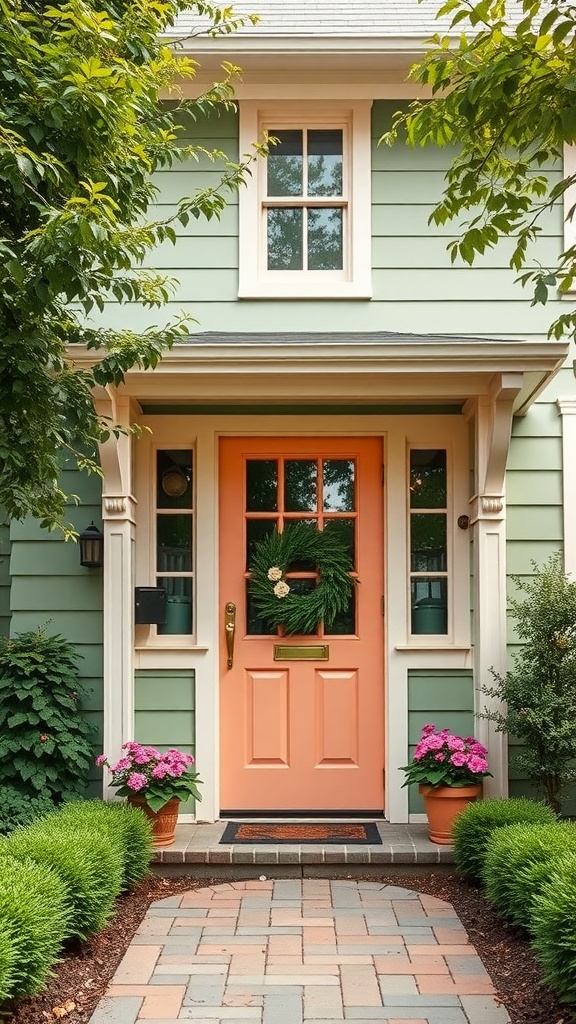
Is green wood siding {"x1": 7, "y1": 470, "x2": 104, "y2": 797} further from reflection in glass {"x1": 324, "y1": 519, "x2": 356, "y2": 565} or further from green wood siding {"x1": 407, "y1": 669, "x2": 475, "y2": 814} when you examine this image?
green wood siding {"x1": 407, "y1": 669, "x2": 475, "y2": 814}

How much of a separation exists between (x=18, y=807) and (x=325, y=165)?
13.2ft

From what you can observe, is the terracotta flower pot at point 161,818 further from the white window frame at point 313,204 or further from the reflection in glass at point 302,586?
the white window frame at point 313,204

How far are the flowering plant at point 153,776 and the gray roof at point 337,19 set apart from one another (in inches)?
158

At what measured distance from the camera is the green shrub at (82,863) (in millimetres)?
3637

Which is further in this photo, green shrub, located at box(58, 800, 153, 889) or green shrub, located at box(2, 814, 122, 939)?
green shrub, located at box(58, 800, 153, 889)

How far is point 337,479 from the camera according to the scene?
5676 mm

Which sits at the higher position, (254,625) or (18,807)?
(254,625)

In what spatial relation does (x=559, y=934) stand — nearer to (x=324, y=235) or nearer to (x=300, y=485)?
(x=300, y=485)

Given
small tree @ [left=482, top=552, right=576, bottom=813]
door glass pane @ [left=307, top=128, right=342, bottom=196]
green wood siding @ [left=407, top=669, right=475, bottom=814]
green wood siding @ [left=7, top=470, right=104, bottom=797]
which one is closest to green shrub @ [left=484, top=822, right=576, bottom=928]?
small tree @ [left=482, top=552, right=576, bottom=813]

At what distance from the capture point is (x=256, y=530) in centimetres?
565

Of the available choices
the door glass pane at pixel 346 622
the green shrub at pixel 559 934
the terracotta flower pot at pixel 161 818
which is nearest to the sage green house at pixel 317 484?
the door glass pane at pixel 346 622

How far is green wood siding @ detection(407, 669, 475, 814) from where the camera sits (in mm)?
5438

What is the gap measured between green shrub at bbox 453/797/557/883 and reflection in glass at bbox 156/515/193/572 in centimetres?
213

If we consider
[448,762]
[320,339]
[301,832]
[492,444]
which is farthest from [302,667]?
[320,339]
